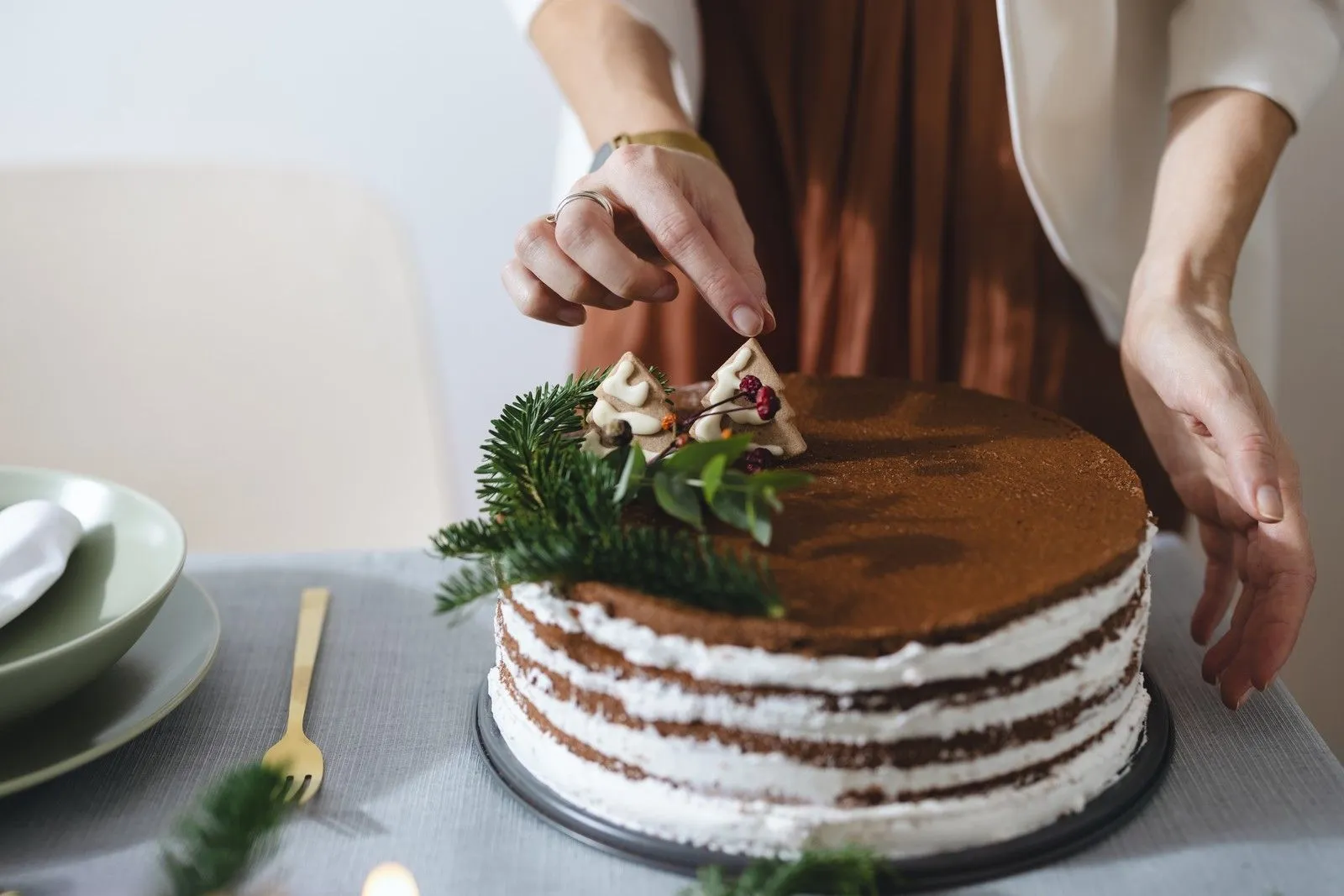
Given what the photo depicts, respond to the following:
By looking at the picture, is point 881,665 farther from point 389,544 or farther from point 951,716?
point 389,544

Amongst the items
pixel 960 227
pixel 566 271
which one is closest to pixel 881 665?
pixel 566 271

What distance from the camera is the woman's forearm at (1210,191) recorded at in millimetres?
1313

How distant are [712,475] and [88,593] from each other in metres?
0.62

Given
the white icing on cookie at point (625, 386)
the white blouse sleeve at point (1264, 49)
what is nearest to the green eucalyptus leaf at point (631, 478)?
the white icing on cookie at point (625, 386)

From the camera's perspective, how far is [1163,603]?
51.4 inches

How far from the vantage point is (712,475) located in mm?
887

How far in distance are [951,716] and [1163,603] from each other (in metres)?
0.55

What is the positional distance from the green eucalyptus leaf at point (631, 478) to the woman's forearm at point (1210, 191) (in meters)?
0.65

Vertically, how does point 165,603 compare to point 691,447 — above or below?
below

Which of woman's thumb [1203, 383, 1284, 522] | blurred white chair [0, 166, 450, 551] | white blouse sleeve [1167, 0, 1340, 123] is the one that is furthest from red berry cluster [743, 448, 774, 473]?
blurred white chair [0, 166, 450, 551]

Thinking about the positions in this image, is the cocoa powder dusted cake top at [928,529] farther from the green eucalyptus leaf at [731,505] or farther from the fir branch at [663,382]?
the fir branch at [663,382]

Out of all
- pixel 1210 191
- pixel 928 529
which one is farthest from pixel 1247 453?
pixel 1210 191

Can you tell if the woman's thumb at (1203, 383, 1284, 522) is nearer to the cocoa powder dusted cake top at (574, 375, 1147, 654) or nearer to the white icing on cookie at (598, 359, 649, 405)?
the cocoa powder dusted cake top at (574, 375, 1147, 654)

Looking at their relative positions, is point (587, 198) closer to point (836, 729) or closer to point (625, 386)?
point (625, 386)
